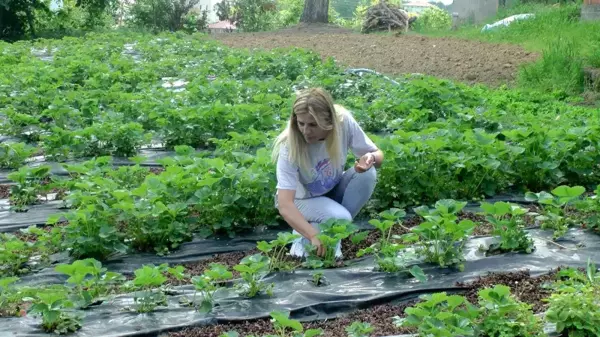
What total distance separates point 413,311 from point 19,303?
1.82 metres

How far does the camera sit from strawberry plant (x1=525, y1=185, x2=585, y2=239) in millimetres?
4422

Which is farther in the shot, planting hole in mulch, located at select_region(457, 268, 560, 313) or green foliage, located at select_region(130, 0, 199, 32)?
green foliage, located at select_region(130, 0, 199, 32)

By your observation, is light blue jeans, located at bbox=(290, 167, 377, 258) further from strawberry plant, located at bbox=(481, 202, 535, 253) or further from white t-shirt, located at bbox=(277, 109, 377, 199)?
strawberry plant, located at bbox=(481, 202, 535, 253)

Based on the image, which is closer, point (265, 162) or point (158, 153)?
point (265, 162)

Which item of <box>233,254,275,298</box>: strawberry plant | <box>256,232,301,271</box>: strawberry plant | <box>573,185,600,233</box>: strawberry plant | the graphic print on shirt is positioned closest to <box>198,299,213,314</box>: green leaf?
<box>233,254,275,298</box>: strawberry plant

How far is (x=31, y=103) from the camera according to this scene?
27.6 feet

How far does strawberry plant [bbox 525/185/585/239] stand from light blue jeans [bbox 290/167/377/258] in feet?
2.81

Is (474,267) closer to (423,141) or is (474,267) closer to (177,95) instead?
(423,141)

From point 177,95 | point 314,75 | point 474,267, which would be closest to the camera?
point 474,267

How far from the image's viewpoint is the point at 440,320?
321cm

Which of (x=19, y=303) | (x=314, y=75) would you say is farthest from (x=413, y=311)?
(x=314, y=75)

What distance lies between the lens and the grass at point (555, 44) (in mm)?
10195

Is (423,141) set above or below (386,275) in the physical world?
above

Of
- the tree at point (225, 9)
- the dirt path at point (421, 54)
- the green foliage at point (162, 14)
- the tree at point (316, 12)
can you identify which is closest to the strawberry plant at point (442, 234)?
the dirt path at point (421, 54)
